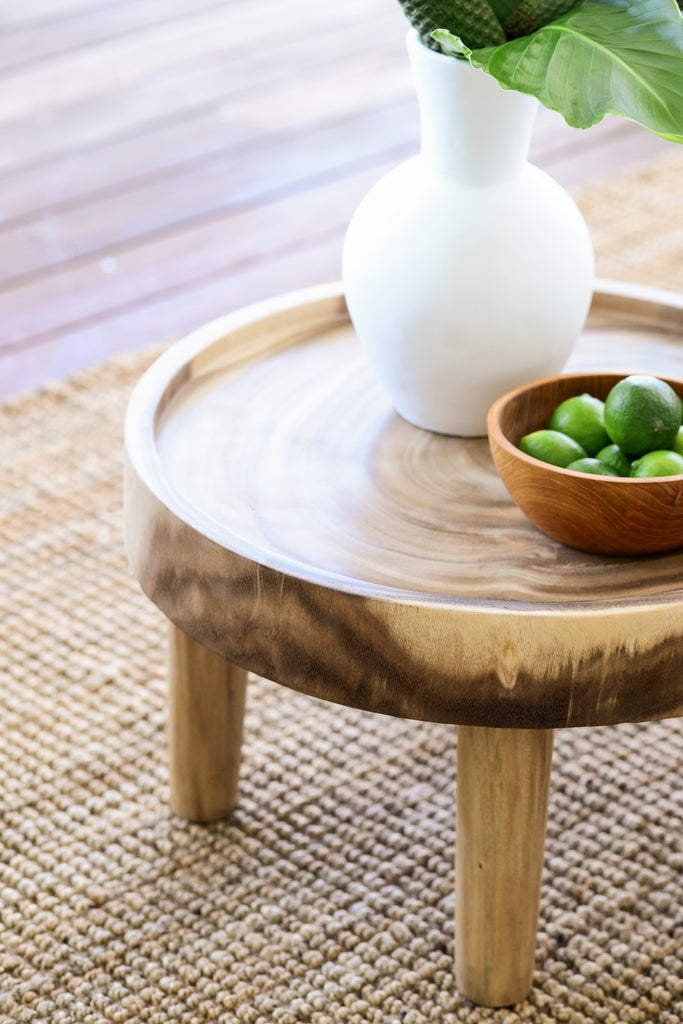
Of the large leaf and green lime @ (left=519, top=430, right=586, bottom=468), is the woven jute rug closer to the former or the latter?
green lime @ (left=519, top=430, right=586, bottom=468)

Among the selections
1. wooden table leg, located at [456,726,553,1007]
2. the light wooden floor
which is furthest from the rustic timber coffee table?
the light wooden floor

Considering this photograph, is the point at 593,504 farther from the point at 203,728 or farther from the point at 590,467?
the point at 203,728

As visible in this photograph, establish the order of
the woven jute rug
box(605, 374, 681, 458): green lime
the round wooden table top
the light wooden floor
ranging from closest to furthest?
the round wooden table top → box(605, 374, 681, 458): green lime → the woven jute rug → the light wooden floor

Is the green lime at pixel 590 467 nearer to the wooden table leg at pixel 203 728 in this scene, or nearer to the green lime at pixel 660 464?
the green lime at pixel 660 464

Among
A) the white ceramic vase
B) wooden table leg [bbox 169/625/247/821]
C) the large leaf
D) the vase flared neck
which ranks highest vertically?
the large leaf

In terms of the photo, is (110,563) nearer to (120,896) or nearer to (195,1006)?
(120,896)

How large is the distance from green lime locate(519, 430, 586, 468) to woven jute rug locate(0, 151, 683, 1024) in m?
0.37

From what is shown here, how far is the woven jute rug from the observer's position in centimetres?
91

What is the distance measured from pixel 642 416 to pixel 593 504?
3.2 inches

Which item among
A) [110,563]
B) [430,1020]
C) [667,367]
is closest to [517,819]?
[430,1020]

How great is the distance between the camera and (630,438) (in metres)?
0.82

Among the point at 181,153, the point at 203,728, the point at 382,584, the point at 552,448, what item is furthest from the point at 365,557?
the point at 181,153

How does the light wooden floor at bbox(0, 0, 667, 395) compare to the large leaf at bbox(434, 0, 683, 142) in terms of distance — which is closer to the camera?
the large leaf at bbox(434, 0, 683, 142)

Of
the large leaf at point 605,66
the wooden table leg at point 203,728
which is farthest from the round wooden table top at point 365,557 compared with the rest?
the large leaf at point 605,66
